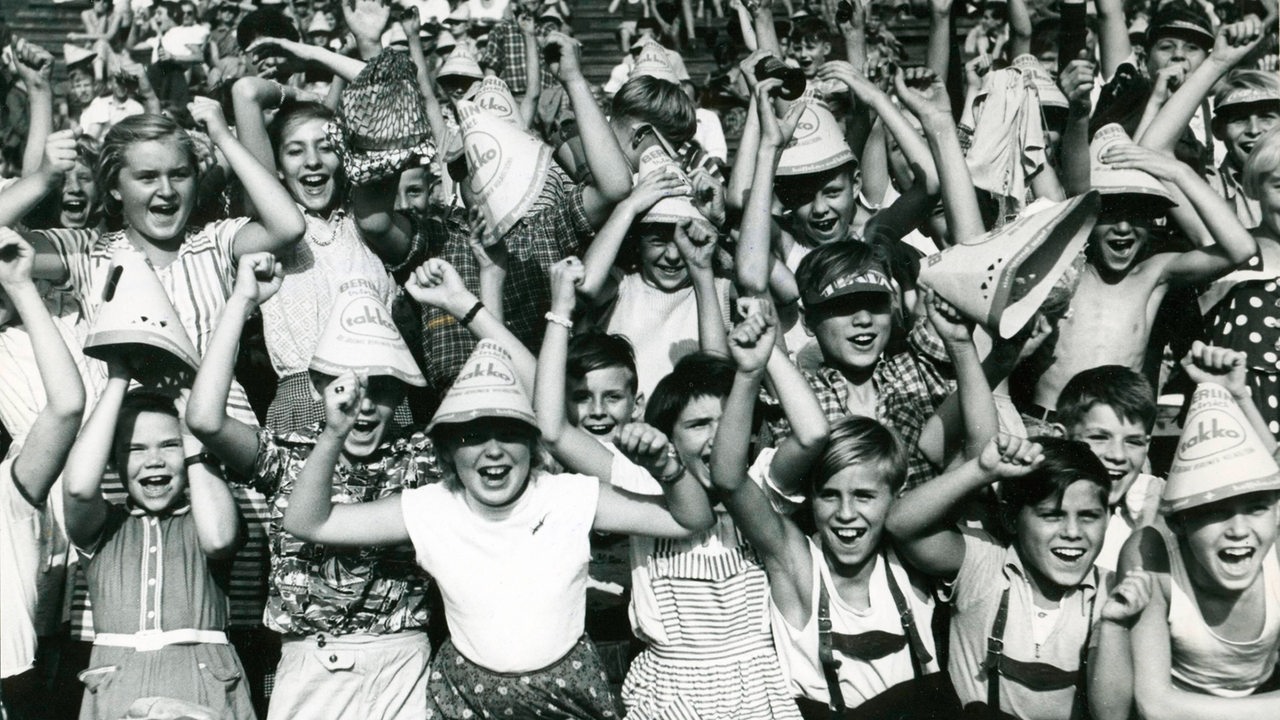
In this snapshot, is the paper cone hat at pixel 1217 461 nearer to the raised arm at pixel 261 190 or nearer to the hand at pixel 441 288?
the hand at pixel 441 288

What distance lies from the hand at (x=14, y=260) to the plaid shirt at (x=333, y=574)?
0.82 m

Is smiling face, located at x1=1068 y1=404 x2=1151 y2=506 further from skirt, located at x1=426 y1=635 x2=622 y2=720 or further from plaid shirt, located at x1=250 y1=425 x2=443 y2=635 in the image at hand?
plaid shirt, located at x1=250 y1=425 x2=443 y2=635

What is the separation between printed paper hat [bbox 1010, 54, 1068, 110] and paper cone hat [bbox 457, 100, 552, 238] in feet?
6.45

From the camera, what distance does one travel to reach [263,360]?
5148mm

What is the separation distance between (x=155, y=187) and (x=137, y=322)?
753 mm

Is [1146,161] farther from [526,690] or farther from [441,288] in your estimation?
[526,690]

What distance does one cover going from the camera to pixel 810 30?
292 inches

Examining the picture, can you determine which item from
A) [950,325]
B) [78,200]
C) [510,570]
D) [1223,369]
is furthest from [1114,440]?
[78,200]

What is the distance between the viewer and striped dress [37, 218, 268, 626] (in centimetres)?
429

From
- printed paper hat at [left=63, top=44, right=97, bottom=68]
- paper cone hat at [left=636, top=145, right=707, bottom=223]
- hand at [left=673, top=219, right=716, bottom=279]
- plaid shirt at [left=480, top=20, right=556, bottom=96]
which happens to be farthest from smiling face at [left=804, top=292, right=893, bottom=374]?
printed paper hat at [left=63, top=44, right=97, bottom=68]

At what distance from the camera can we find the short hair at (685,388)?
4.04m

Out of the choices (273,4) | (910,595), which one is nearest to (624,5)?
(273,4)

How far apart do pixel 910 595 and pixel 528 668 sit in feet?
3.76

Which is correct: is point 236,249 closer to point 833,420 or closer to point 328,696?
point 328,696
